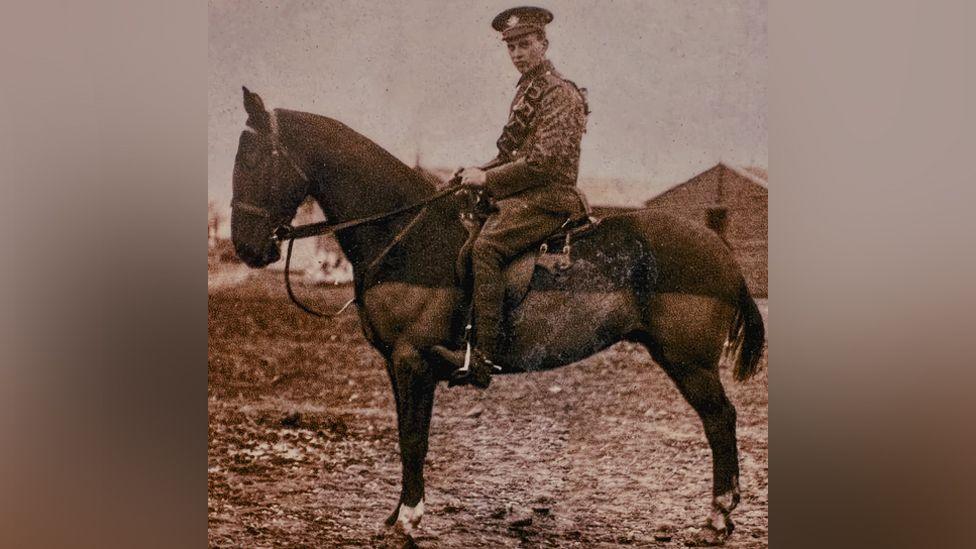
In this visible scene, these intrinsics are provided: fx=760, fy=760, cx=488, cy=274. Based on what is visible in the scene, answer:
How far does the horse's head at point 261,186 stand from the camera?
323 cm

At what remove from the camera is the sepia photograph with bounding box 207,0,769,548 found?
315 cm

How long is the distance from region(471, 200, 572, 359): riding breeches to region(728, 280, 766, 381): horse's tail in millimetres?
836

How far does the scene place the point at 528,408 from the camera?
10.5ft

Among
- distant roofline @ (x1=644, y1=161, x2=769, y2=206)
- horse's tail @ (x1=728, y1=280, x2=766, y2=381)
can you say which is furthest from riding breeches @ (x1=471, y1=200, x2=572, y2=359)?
horse's tail @ (x1=728, y1=280, x2=766, y2=381)

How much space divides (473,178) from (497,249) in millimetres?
325

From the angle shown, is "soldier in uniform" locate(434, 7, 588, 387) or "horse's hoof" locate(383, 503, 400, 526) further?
"horse's hoof" locate(383, 503, 400, 526)

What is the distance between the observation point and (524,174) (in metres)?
3.15

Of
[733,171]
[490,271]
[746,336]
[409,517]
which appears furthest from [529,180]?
[409,517]

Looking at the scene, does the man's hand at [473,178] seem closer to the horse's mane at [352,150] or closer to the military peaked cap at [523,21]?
the horse's mane at [352,150]

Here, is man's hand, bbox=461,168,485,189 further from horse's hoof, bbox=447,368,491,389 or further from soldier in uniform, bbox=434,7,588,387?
horse's hoof, bbox=447,368,491,389

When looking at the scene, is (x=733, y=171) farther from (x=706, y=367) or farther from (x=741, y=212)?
(x=706, y=367)
